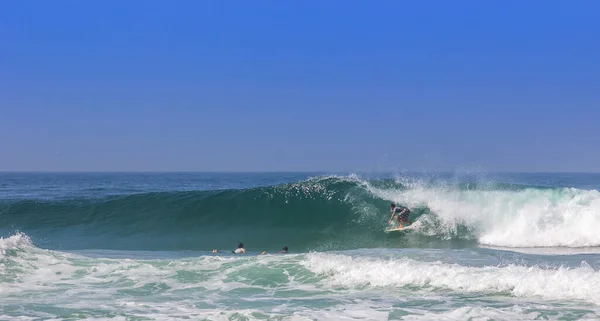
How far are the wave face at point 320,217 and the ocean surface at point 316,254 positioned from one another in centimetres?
7

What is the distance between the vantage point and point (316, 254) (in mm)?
13758

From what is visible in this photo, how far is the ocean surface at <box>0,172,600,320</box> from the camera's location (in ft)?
32.4

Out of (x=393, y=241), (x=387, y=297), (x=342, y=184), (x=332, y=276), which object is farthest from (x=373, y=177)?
(x=387, y=297)

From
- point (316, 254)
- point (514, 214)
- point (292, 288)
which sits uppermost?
point (514, 214)

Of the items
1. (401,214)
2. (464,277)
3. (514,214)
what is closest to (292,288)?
(464,277)

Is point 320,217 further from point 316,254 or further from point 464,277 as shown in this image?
point 464,277

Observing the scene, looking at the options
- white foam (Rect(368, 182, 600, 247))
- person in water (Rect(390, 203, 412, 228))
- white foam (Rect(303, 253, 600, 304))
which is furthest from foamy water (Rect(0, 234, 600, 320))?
person in water (Rect(390, 203, 412, 228))

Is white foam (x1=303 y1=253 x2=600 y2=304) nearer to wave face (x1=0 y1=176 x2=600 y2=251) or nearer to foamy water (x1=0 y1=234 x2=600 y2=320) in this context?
foamy water (x1=0 y1=234 x2=600 y2=320)

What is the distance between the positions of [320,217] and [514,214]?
6.83 metres

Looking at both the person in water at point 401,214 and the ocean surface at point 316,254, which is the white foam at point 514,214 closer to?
the ocean surface at point 316,254

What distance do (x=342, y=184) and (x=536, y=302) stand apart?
15749 mm

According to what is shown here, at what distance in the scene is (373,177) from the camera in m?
25.9

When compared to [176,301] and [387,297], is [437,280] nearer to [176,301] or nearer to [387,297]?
[387,297]

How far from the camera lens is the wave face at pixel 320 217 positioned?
20031mm
